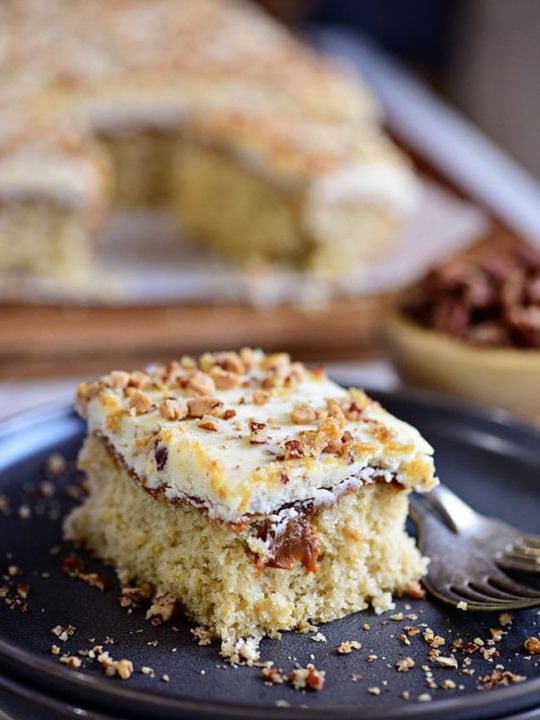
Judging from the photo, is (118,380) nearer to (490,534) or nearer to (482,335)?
(490,534)

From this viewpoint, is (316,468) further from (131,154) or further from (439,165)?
(439,165)

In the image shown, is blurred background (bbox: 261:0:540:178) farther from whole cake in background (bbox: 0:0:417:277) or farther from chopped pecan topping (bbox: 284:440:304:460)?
chopped pecan topping (bbox: 284:440:304:460)

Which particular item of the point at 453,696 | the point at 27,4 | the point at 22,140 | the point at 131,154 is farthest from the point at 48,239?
the point at 453,696

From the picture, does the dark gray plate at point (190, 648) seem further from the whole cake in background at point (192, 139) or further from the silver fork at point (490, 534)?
the whole cake in background at point (192, 139)

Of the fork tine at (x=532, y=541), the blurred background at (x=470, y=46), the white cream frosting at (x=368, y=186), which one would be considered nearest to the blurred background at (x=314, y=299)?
the white cream frosting at (x=368, y=186)

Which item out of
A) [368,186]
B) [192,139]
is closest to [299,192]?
[368,186]

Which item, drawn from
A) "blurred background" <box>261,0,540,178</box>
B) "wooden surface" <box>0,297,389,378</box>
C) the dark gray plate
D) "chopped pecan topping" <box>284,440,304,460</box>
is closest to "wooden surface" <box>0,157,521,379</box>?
"wooden surface" <box>0,297,389,378</box>
